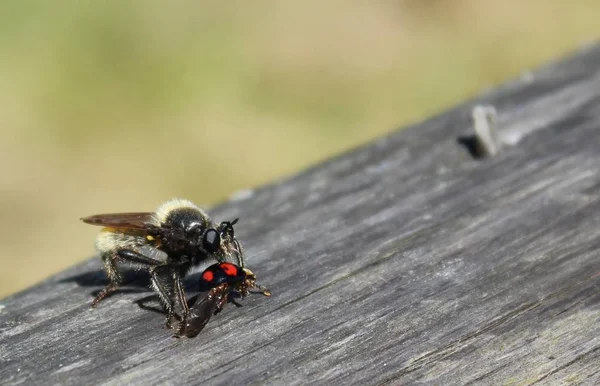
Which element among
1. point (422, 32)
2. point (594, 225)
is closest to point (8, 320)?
point (594, 225)

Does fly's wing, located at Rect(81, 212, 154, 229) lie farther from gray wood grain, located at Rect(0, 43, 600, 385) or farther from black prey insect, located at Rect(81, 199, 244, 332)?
gray wood grain, located at Rect(0, 43, 600, 385)

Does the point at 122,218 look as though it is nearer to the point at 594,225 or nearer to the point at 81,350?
the point at 81,350

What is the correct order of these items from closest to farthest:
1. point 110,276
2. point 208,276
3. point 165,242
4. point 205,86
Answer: point 208,276 → point 110,276 → point 165,242 → point 205,86

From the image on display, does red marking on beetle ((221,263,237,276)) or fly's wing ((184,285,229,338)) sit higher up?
red marking on beetle ((221,263,237,276))

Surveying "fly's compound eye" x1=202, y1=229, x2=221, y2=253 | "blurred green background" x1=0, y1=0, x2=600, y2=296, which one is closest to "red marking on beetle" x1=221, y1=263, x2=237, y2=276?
"fly's compound eye" x1=202, y1=229, x2=221, y2=253

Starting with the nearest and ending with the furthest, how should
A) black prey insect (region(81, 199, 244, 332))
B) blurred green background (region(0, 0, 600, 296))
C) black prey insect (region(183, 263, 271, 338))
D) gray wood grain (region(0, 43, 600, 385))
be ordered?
gray wood grain (region(0, 43, 600, 385)), black prey insect (region(183, 263, 271, 338)), black prey insect (region(81, 199, 244, 332)), blurred green background (region(0, 0, 600, 296))

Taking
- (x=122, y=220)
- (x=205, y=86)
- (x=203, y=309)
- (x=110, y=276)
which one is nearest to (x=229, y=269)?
(x=203, y=309)

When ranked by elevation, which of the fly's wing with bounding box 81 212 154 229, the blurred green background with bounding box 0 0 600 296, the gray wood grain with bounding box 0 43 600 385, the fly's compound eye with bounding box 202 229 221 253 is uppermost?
the blurred green background with bounding box 0 0 600 296

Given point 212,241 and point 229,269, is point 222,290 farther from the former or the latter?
point 212,241
